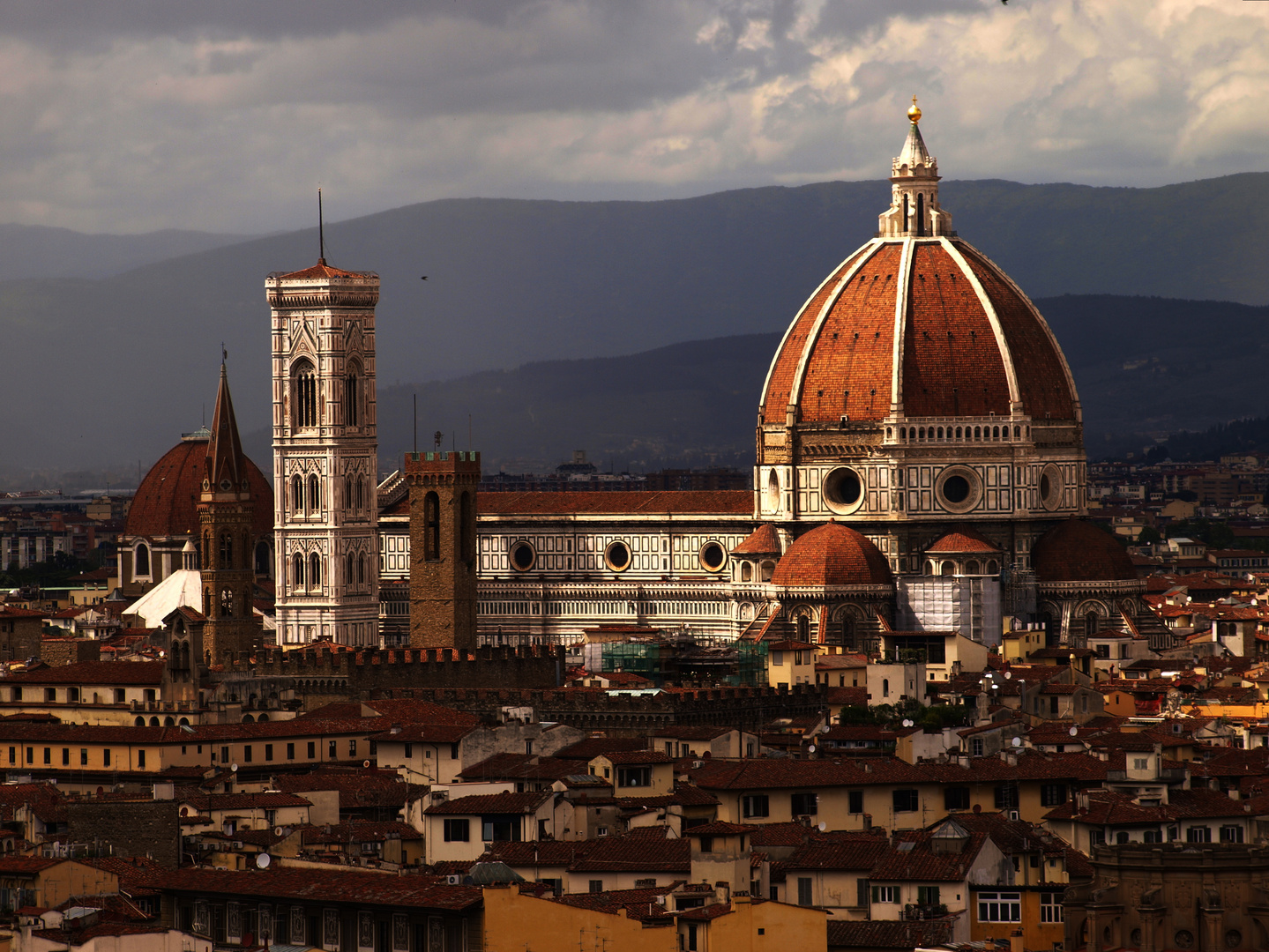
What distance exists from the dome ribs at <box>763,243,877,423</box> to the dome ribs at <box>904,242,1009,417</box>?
4.44 metres

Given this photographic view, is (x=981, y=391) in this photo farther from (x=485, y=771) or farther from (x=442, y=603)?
(x=485, y=771)

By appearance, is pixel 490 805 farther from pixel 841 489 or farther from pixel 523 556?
pixel 523 556

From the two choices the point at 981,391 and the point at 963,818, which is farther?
the point at 981,391

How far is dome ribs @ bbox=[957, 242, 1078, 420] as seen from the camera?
125m

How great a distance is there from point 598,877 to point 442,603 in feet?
216

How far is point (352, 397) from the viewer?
132 m

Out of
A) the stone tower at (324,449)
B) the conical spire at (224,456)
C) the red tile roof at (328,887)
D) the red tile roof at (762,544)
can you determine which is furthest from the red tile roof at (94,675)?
the stone tower at (324,449)

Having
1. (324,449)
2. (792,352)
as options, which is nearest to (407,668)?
(324,449)

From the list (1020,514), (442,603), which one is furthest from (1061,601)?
(442,603)

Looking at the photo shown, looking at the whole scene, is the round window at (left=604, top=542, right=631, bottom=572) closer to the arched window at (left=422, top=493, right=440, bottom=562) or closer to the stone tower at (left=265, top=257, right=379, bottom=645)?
the stone tower at (left=265, top=257, right=379, bottom=645)

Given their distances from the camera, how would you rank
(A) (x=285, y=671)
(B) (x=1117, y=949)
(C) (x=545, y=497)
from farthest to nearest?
(C) (x=545, y=497) → (A) (x=285, y=671) → (B) (x=1117, y=949)

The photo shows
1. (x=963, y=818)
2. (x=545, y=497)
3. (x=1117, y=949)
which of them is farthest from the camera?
(x=545, y=497)

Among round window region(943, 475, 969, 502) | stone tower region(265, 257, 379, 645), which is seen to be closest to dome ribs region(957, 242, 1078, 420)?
round window region(943, 475, 969, 502)

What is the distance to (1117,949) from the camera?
42.4 meters
